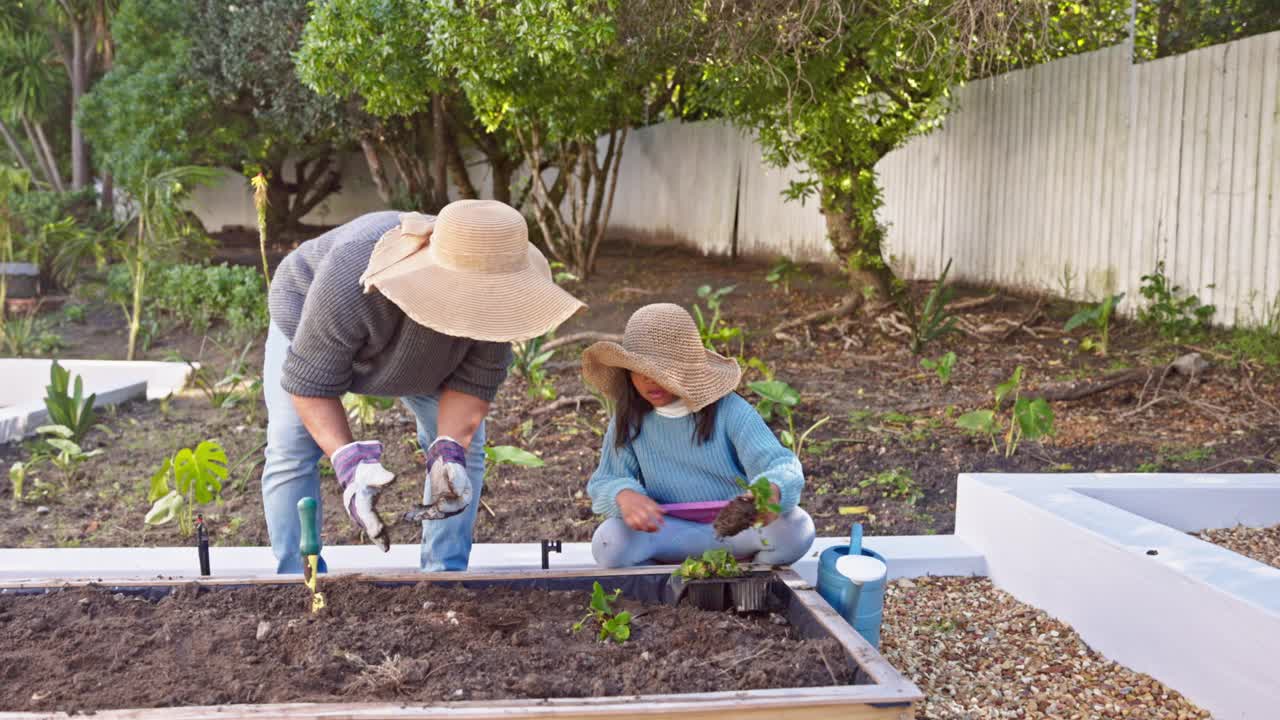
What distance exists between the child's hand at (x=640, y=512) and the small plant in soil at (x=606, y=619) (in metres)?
→ 0.30

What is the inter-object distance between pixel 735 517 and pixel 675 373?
0.47 meters

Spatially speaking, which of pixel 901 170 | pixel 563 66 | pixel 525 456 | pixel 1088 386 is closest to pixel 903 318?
pixel 1088 386

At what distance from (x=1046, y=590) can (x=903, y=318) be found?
4.70m

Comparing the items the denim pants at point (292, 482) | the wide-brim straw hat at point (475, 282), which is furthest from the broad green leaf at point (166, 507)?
the wide-brim straw hat at point (475, 282)

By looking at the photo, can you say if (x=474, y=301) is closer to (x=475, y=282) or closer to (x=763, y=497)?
(x=475, y=282)

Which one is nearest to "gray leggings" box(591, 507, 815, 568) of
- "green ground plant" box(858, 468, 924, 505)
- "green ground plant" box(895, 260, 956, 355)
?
"green ground plant" box(858, 468, 924, 505)

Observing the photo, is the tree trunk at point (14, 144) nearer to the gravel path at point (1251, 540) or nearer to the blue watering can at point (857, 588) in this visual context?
the blue watering can at point (857, 588)

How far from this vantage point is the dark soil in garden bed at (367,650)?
215cm

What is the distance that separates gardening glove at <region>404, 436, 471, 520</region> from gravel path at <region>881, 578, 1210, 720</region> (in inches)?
47.8

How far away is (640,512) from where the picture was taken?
2998 mm

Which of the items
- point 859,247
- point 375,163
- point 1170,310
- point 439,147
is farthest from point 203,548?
point 375,163

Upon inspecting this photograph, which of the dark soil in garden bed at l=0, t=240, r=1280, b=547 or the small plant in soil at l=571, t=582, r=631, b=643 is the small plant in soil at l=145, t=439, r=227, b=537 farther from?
the small plant in soil at l=571, t=582, r=631, b=643

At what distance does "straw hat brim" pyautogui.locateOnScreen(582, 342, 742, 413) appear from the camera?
121 inches

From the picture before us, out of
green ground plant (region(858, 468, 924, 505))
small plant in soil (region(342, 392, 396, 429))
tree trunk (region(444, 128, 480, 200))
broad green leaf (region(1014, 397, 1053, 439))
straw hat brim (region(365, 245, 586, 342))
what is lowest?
green ground plant (region(858, 468, 924, 505))
